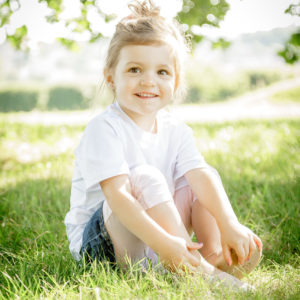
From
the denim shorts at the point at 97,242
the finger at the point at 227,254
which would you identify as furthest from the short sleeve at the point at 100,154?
the finger at the point at 227,254

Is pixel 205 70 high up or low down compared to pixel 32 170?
up

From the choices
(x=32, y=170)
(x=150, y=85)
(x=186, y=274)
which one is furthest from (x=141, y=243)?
(x=32, y=170)

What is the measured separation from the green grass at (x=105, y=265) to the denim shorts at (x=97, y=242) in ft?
0.15

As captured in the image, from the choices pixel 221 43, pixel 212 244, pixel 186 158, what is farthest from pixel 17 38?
pixel 212 244

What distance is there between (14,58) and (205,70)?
67.1ft

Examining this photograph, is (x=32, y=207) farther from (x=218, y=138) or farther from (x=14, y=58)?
(x=14, y=58)

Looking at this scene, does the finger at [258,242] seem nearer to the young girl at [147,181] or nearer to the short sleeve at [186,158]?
the young girl at [147,181]

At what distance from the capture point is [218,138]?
428 centimetres

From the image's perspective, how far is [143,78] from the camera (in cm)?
156

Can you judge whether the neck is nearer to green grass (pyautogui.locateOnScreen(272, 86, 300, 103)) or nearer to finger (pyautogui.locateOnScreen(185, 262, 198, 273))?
finger (pyautogui.locateOnScreen(185, 262, 198, 273))

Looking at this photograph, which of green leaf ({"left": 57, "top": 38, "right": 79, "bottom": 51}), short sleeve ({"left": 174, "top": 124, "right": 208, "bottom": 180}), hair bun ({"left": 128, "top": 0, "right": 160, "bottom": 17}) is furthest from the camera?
green leaf ({"left": 57, "top": 38, "right": 79, "bottom": 51})

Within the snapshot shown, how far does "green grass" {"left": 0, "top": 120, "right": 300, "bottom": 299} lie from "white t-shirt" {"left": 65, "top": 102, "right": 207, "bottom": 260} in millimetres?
212

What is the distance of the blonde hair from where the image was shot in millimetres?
1560

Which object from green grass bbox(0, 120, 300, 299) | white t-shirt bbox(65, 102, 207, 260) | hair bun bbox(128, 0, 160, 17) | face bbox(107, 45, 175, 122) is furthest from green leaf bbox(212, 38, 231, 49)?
face bbox(107, 45, 175, 122)
